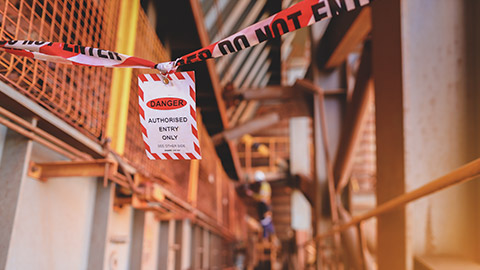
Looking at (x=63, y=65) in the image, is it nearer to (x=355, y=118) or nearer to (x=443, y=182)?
(x=443, y=182)

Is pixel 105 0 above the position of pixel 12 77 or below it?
above

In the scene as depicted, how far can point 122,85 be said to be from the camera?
3.28 meters

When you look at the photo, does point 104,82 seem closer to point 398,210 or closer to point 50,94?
point 50,94

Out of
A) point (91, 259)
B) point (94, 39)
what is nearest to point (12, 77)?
point (94, 39)

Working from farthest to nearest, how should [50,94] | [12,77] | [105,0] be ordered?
[105,0], [50,94], [12,77]

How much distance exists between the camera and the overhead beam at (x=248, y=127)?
240 inches

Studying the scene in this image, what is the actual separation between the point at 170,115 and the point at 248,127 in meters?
4.16

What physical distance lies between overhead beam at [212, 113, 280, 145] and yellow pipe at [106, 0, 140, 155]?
2.84 m

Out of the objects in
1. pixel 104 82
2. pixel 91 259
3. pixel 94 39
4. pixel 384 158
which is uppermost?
pixel 94 39

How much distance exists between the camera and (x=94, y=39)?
2924 mm

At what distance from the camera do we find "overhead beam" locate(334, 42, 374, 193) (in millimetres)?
4311

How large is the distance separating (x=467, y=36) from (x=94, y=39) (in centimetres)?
223

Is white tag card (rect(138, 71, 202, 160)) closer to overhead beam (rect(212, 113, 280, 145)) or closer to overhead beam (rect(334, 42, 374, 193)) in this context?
overhead beam (rect(334, 42, 374, 193))

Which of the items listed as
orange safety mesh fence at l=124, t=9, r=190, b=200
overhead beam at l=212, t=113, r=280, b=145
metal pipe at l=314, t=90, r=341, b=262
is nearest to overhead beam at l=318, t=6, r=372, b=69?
metal pipe at l=314, t=90, r=341, b=262
